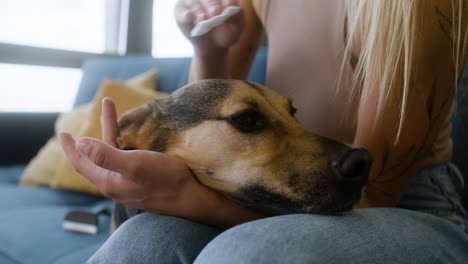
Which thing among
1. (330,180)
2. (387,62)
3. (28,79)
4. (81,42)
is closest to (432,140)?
(387,62)

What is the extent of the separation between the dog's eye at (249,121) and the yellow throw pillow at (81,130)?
135 centimetres

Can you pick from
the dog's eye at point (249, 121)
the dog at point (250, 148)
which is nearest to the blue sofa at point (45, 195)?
the dog at point (250, 148)

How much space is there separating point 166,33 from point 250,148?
3804mm

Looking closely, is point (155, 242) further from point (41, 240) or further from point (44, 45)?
point (44, 45)

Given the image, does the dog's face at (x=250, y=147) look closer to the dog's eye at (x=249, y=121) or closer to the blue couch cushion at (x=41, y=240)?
the dog's eye at (x=249, y=121)

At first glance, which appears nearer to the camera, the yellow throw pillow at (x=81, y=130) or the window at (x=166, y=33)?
the yellow throw pillow at (x=81, y=130)

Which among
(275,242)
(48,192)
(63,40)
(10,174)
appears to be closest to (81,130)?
(48,192)

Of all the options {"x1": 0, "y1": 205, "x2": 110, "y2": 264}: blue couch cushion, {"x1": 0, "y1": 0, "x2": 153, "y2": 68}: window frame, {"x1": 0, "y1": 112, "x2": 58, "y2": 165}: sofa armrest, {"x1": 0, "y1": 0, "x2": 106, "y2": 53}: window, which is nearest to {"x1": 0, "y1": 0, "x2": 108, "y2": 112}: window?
{"x1": 0, "y1": 0, "x2": 106, "y2": 53}: window

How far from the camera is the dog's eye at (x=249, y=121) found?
940 millimetres

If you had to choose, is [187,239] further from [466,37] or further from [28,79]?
[28,79]

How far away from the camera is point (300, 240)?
555mm

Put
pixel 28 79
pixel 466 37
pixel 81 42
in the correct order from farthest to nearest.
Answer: pixel 81 42, pixel 28 79, pixel 466 37

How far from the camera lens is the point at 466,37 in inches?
33.9

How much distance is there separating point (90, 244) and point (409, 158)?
45.8 inches
